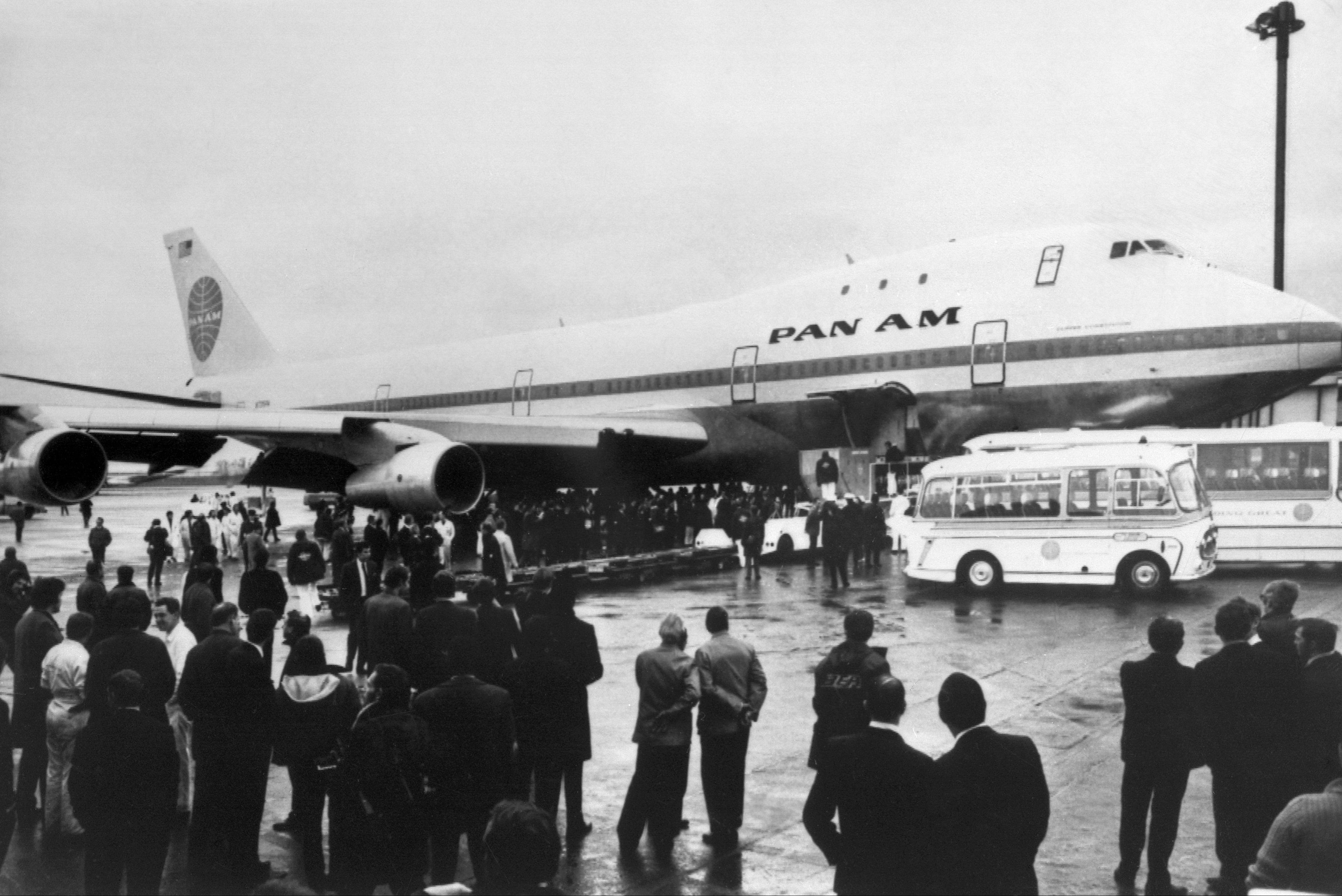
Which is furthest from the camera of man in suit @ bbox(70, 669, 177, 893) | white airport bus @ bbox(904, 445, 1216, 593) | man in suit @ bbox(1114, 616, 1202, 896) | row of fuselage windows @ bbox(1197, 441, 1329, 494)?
row of fuselage windows @ bbox(1197, 441, 1329, 494)

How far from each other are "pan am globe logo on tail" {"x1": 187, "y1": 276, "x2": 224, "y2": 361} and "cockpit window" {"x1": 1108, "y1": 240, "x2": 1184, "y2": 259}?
26262 mm

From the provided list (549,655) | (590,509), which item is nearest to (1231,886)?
(549,655)

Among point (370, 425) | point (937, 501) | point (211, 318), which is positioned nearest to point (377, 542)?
point (370, 425)

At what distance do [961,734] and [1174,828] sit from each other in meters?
2.34

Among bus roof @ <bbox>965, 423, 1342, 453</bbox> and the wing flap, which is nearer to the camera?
the wing flap

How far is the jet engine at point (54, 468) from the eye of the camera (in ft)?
48.5

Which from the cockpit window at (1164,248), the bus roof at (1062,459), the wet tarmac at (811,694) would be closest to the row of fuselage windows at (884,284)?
the cockpit window at (1164,248)

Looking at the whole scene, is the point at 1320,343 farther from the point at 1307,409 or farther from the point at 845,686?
the point at 1307,409

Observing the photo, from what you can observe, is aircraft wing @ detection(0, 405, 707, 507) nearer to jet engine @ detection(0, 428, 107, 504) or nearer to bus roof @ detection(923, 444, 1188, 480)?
jet engine @ detection(0, 428, 107, 504)

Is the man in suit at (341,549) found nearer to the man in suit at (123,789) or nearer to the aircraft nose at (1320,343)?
the man in suit at (123,789)

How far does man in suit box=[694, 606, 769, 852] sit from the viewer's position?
20.9 ft

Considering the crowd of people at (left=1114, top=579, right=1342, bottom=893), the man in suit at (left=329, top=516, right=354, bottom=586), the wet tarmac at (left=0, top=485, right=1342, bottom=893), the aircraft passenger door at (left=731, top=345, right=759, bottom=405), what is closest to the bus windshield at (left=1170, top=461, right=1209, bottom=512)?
the wet tarmac at (left=0, top=485, right=1342, bottom=893)

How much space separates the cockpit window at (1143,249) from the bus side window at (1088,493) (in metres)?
4.75

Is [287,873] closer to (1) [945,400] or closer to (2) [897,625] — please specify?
(2) [897,625]
